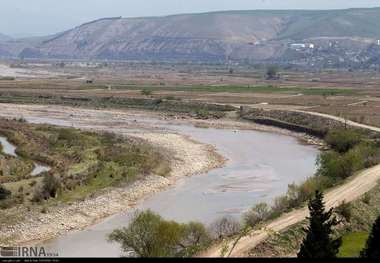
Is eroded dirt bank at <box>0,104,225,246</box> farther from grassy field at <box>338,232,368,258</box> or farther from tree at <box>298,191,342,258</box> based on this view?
tree at <box>298,191,342,258</box>

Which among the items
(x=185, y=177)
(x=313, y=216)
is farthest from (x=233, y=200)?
(x=313, y=216)

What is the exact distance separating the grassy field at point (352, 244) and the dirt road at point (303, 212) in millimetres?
1925

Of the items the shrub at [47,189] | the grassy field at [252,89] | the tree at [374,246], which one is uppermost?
the tree at [374,246]

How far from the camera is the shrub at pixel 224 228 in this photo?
26319 millimetres

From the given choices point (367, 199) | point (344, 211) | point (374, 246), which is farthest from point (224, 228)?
point (374, 246)

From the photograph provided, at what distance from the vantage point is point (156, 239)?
23.1 meters

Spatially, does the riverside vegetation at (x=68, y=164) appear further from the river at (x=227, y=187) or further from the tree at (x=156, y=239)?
the tree at (x=156, y=239)

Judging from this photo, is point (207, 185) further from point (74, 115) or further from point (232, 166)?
point (74, 115)

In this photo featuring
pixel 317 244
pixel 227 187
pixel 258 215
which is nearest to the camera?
pixel 317 244

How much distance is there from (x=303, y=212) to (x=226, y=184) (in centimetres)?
1213

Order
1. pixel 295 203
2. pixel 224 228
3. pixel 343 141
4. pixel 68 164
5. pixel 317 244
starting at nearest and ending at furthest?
pixel 317 244, pixel 224 228, pixel 295 203, pixel 68 164, pixel 343 141

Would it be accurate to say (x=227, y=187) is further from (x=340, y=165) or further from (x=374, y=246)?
(x=374, y=246)

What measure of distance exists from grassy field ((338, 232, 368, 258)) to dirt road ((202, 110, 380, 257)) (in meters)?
1.92

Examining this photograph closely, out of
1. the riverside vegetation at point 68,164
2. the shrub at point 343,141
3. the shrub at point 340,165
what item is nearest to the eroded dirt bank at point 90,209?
the riverside vegetation at point 68,164
